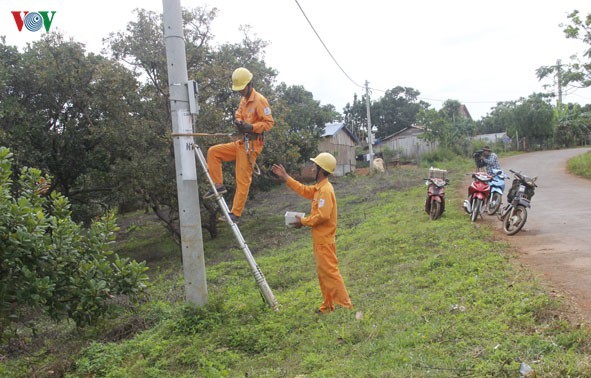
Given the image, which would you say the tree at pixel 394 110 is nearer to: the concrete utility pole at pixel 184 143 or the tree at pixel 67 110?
the tree at pixel 67 110

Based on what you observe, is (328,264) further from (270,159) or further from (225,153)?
(270,159)

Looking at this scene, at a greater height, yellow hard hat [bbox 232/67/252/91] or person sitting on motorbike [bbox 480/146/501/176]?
yellow hard hat [bbox 232/67/252/91]

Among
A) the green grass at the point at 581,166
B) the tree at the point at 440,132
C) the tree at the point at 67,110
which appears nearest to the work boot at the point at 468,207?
the tree at the point at 67,110

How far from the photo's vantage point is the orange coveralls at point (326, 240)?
5.50 m

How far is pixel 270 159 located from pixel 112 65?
5382mm

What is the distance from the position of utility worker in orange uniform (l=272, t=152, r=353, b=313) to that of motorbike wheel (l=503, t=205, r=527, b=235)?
4402 millimetres

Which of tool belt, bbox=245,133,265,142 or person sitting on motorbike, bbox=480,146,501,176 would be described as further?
person sitting on motorbike, bbox=480,146,501,176

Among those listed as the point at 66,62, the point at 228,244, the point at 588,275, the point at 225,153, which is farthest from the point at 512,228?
the point at 66,62

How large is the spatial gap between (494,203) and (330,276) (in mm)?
6107

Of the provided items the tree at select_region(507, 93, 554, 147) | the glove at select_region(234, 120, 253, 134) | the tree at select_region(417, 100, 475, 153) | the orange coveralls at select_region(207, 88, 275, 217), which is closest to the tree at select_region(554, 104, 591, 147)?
the tree at select_region(507, 93, 554, 147)

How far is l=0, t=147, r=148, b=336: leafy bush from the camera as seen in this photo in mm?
3895

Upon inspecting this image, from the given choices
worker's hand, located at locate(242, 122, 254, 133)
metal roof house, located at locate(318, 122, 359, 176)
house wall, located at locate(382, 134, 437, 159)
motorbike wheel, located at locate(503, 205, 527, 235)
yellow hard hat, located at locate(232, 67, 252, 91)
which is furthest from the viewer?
metal roof house, located at locate(318, 122, 359, 176)

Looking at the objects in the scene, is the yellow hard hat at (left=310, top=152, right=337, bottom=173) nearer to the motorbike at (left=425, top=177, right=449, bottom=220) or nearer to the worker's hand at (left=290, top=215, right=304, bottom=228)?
the worker's hand at (left=290, top=215, right=304, bottom=228)

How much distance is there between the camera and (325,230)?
18.3 feet
